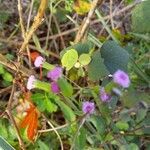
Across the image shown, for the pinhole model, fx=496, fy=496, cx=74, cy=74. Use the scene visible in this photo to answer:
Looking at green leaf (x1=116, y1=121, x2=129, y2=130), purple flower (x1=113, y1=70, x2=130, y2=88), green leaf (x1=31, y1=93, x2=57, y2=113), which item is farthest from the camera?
green leaf (x1=31, y1=93, x2=57, y2=113)

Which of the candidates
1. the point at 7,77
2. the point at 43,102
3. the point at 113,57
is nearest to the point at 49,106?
the point at 43,102

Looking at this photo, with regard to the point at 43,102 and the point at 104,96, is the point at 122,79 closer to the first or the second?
the point at 104,96

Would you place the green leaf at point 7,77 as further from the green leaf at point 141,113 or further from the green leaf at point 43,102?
the green leaf at point 141,113

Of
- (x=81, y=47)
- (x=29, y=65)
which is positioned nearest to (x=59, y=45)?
(x=29, y=65)

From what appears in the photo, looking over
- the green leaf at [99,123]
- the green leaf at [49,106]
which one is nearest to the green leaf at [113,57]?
the green leaf at [99,123]

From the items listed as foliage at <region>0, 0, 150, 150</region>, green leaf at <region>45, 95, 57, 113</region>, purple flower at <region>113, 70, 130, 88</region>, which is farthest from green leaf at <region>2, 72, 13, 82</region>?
purple flower at <region>113, 70, 130, 88</region>

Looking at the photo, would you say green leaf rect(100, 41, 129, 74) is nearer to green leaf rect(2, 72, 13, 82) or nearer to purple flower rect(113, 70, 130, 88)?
purple flower rect(113, 70, 130, 88)

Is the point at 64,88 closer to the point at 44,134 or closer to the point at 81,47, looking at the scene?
the point at 81,47
